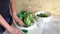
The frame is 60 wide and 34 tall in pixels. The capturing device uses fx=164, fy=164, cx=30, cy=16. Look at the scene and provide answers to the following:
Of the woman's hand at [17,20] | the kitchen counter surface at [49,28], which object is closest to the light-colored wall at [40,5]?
the kitchen counter surface at [49,28]

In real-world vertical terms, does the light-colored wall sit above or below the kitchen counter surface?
above

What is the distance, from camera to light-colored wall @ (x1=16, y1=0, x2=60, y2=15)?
4.41 feet

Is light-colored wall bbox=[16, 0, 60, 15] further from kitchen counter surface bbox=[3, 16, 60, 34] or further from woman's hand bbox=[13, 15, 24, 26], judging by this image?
woman's hand bbox=[13, 15, 24, 26]

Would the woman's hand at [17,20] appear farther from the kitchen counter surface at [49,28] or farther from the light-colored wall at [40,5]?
the light-colored wall at [40,5]

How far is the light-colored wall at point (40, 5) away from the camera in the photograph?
4.41 ft

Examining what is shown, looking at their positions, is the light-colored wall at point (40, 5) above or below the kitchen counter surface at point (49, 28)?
above

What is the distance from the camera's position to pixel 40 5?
1365 millimetres

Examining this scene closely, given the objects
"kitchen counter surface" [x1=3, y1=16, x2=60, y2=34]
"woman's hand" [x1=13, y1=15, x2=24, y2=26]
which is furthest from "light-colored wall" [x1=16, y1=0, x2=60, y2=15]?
"woman's hand" [x1=13, y1=15, x2=24, y2=26]

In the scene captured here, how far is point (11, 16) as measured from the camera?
1186mm

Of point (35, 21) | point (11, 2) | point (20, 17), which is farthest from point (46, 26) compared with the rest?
point (11, 2)

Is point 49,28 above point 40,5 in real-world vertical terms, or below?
below

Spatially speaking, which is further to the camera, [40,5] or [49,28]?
[40,5]

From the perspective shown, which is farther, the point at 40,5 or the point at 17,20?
the point at 40,5

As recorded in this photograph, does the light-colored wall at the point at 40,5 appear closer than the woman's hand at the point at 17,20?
No
